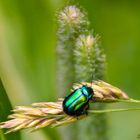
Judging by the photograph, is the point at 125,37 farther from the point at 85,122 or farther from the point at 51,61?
the point at 85,122

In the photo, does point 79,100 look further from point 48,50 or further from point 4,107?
point 48,50

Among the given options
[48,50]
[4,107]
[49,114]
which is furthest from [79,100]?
[48,50]

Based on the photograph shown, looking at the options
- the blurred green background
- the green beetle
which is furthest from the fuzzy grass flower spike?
the blurred green background

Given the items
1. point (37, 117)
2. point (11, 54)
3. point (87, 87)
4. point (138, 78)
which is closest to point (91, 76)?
point (87, 87)

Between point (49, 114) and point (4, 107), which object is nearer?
point (49, 114)

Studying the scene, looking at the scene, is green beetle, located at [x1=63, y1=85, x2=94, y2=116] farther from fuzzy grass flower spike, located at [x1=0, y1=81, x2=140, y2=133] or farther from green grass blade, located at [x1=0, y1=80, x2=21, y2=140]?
green grass blade, located at [x1=0, y1=80, x2=21, y2=140]

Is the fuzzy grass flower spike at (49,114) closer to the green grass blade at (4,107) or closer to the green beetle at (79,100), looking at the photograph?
the green beetle at (79,100)

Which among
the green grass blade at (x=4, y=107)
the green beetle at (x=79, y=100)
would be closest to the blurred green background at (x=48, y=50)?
the green grass blade at (x=4, y=107)
